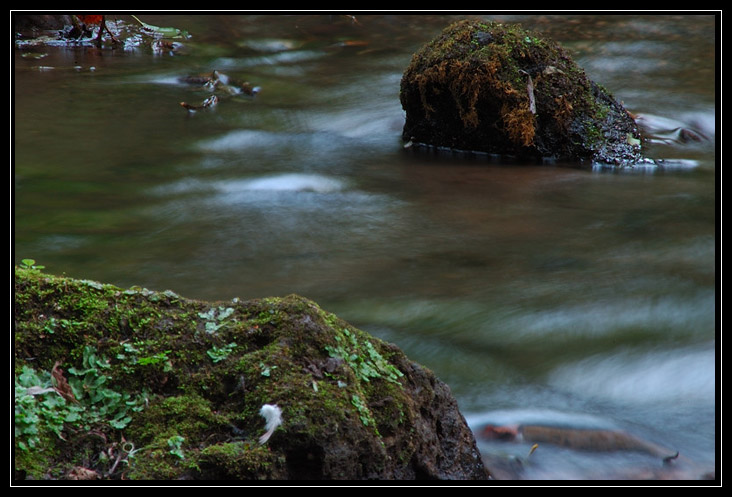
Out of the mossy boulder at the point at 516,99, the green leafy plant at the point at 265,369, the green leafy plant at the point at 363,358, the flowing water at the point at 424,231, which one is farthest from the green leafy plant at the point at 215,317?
the mossy boulder at the point at 516,99

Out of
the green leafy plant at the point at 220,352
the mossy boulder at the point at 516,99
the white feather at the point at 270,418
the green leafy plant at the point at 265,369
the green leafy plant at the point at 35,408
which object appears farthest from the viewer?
the mossy boulder at the point at 516,99

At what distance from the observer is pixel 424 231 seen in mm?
6352

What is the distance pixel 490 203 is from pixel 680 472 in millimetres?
3706

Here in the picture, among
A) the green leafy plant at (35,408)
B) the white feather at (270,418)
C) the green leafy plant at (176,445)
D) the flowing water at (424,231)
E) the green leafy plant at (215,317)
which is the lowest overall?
the flowing water at (424,231)

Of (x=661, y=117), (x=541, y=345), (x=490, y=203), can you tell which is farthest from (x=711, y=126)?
(x=541, y=345)

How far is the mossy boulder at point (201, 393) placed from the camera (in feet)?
7.45

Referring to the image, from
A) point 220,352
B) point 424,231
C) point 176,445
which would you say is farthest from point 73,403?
point 424,231

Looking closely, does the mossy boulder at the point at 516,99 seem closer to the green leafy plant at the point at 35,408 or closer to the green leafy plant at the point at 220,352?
the green leafy plant at the point at 220,352

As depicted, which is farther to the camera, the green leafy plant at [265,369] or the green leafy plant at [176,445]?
the green leafy plant at [265,369]

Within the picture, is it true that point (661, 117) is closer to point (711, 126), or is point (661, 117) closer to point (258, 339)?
Answer: point (711, 126)

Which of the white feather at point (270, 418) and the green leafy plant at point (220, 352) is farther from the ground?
the green leafy plant at point (220, 352)

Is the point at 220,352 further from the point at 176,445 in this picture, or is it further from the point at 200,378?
the point at 176,445

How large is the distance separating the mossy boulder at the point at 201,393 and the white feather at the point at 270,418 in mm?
19
